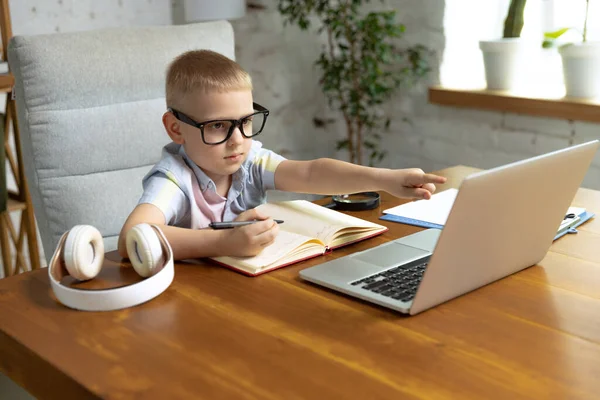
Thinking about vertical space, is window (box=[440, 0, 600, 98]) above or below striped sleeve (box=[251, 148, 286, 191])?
above

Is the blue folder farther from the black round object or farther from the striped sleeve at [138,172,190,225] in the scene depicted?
the striped sleeve at [138,172,190,225]

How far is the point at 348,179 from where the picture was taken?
1.39m

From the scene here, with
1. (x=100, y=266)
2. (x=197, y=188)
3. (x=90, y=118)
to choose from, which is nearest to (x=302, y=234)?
(x=197, y=188)

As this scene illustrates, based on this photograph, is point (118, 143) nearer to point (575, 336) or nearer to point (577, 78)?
point (575, 336)

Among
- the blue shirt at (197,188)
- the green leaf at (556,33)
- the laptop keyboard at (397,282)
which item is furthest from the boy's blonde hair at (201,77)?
the green leaf at (556,33)

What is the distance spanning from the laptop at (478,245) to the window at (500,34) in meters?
1.83

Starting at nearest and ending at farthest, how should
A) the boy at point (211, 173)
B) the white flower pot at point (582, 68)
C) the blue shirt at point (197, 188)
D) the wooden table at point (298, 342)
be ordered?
the wooden table at point (298, 342)
the boy at point (211, 173)
the blue shirt at point (197, 188)
the white flower pot at point (582, 68)

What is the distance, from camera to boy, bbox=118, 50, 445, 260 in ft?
3.86

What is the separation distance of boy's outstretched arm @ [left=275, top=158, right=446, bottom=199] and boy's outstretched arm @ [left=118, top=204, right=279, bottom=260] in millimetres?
240

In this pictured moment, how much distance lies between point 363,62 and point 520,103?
0.65 metres

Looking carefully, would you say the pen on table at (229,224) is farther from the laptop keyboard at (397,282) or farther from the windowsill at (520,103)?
the windowsill at (520,103)

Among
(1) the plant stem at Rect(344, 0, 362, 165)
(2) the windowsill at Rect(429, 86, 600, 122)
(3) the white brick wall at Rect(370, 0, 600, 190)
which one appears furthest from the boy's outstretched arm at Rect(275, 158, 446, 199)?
(1) the plant stem at Rect(344, 0, 362, 165)

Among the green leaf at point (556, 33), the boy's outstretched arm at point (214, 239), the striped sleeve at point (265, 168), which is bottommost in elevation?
the boy's outstretched arm at point (214, 239)

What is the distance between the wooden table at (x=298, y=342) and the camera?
792 millimetres
